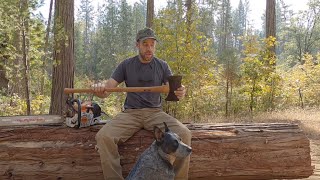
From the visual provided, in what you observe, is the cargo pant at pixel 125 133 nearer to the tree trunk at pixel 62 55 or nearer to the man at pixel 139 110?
the man at pixel 139 110

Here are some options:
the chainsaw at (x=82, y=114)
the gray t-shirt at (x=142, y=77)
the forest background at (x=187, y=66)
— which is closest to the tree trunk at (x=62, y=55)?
the forest background at (x=187, y=66)

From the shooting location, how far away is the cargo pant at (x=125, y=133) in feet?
12.6

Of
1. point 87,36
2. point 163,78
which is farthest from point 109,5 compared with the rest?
point 163,78

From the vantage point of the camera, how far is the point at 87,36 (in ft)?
275

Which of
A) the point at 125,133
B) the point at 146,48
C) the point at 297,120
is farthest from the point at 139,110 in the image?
the point at 297,120

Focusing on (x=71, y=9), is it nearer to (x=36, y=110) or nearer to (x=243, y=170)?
(x=36, y=110)

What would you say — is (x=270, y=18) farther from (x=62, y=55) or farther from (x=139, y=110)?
(x=139, y=110)

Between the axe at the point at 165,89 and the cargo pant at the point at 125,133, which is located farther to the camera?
the axe at the point at 165,89

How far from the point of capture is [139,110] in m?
4.30

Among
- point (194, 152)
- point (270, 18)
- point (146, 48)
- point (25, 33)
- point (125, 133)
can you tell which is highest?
point (270, 18)

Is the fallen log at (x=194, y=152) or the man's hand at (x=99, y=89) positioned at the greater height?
the man's hand at (x=99, y=89)

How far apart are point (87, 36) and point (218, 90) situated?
75028 millimetres

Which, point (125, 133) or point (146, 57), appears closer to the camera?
point (125, 133)

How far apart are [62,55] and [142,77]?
5050mm
